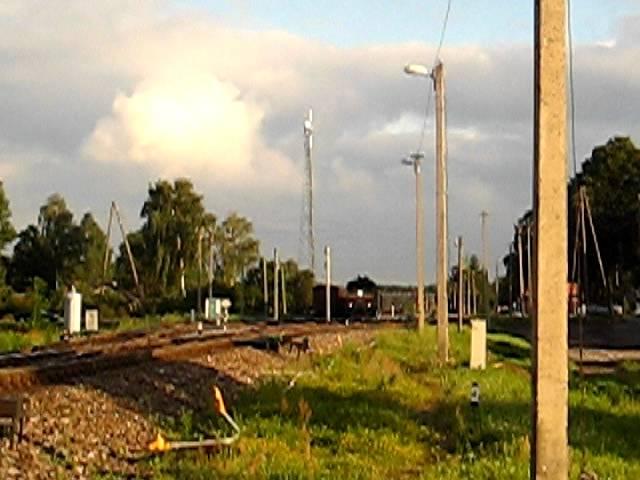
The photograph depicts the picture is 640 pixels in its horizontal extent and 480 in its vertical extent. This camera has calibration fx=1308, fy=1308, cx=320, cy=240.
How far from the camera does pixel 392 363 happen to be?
31.8 metres

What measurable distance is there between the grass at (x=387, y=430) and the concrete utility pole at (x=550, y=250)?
8.18 feet

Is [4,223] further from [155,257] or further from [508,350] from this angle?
[508,350]

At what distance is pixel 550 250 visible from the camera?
11.6m

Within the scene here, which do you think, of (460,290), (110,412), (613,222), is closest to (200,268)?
(613,222)

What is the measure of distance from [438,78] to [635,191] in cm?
6265

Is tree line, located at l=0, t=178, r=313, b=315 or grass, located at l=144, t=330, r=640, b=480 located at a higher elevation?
tree line, located at l=0, t=178, r=313, b=315

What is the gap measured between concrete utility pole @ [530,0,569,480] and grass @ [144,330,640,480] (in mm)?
2494

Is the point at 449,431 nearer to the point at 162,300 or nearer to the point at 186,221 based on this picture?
the point at 162,300

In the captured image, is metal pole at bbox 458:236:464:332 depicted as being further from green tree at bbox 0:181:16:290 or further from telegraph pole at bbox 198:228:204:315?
green tree at bbox 0:181:16:290

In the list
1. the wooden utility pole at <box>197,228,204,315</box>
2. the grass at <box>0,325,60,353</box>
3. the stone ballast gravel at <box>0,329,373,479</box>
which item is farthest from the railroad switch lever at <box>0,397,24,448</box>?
the wooden utility pole at <box>197,228,204,315</box>

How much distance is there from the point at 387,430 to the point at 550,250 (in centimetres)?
633

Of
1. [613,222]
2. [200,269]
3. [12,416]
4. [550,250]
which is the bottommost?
[12,416]

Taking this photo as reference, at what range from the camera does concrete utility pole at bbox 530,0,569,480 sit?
11586mm

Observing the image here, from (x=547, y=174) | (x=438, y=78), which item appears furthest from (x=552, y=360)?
(x=438, y=78)
